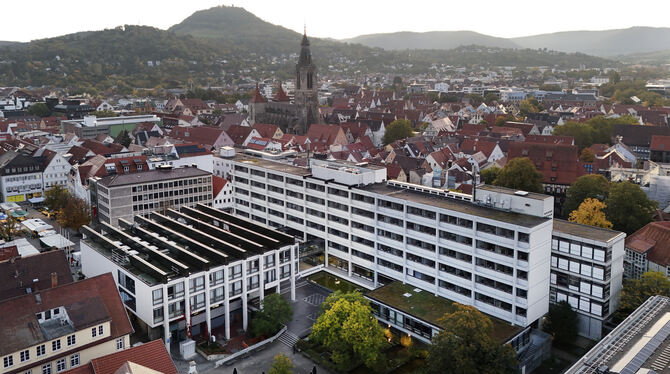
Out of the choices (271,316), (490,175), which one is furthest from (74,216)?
(490,175)

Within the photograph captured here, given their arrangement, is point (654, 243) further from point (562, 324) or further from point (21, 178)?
point (21, 178)

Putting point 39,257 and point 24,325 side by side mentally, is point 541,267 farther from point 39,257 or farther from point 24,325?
point 39,257

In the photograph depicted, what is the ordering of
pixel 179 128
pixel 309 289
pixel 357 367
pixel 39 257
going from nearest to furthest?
pixel 357 367 → pixel 39 257 → pixel 309 289 → pixel 179 128

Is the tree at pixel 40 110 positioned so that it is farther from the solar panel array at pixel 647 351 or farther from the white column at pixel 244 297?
the solar panel array at pixel 647 351

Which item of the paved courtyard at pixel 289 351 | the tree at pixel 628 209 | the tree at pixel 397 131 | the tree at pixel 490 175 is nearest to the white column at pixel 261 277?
the paved courtyard at pixel 289 351

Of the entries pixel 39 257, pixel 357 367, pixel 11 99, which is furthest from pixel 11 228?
pixel 11 99

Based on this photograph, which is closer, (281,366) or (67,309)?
(67,309)

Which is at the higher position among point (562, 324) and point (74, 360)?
point (74, 360)
